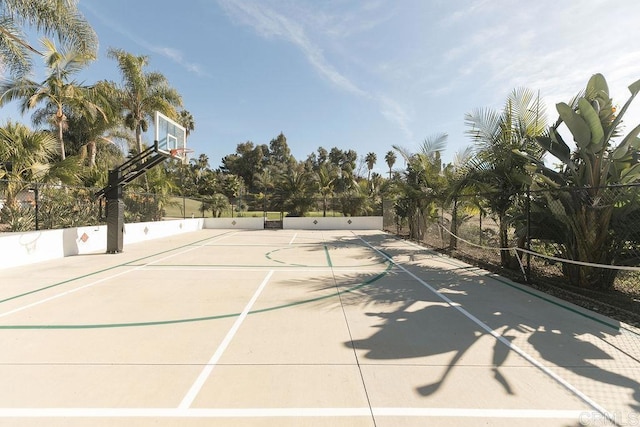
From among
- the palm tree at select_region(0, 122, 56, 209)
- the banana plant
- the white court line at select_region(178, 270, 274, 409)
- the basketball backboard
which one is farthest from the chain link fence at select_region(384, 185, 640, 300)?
the palm tree at select_region(0, 122, 56, 209)

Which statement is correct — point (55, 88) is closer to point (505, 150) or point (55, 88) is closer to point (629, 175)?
point (505, 150)

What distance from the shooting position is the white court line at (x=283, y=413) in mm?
2697

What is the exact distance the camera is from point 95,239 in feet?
41.3

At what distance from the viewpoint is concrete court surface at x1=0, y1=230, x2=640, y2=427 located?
109 inches

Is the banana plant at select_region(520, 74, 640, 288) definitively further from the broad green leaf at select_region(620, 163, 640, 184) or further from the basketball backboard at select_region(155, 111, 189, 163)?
the basketball backboard at select_region(155, 111, 189, 163)

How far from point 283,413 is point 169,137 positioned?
1292cm

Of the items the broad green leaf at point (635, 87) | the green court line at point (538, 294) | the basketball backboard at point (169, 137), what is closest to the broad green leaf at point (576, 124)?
the broad green leaf at point (635, 87)

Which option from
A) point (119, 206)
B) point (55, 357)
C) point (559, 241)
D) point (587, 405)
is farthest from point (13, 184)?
point (559, 241)

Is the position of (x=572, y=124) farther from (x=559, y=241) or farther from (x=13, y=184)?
(x=13, y=184)

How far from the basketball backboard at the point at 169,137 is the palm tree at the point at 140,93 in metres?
6.58

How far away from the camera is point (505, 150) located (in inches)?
331

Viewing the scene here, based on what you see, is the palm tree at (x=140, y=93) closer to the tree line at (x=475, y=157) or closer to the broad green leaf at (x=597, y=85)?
the tree line at (x=475, y=157)

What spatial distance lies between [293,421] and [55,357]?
2.91 meters

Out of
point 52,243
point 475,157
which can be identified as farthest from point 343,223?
point 52,243
